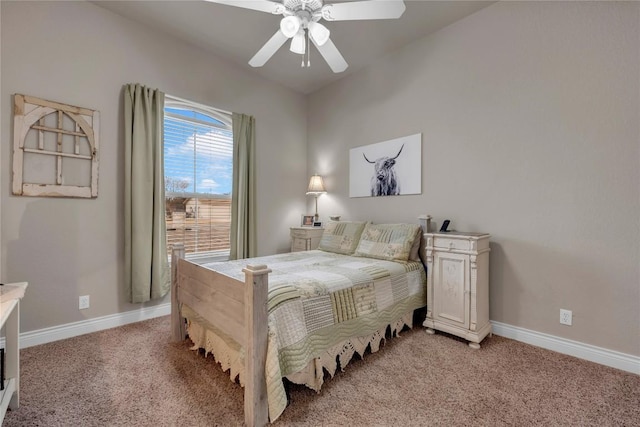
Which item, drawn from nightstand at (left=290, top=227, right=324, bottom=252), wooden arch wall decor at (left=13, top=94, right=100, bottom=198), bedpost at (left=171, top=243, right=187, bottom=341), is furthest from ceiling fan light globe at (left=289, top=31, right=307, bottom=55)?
nightstand at (left=290, top=227, right=324, bottom=252)

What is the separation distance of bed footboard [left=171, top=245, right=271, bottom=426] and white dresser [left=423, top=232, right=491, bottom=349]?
1.68 m

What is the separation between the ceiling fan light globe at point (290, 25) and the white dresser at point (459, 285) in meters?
1.93

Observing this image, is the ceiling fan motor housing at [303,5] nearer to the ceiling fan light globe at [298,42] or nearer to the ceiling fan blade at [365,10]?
the ceiling fan blade at [365,10]

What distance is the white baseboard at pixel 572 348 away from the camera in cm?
191

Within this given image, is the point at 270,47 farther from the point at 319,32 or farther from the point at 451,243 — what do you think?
the point at 451,243

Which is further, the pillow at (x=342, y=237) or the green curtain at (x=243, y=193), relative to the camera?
the green curtain at (x=243, y=193)

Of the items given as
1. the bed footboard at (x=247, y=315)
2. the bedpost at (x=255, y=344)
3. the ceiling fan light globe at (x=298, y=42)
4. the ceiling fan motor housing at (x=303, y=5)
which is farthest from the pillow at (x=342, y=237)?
the ceiling fan motor housing at (x=303, y=5)

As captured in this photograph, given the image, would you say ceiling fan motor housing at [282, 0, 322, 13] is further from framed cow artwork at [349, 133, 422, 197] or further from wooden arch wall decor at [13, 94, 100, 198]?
wooden arch wall decor at [13, 94, 100, 198]

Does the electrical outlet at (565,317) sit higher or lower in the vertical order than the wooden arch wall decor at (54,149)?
lower

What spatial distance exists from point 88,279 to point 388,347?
268 cm

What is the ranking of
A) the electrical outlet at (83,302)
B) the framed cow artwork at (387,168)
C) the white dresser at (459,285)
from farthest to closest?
the framed cow artwork at (387,168) < the electrical outlet at (83,302) < the white dresser at (459,285)

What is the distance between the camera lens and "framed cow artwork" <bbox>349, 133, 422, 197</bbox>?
3033mm

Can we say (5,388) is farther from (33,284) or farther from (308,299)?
(308,299)

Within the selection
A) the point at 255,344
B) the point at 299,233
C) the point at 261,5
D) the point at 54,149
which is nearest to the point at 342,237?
Answer: the point at 299,233
